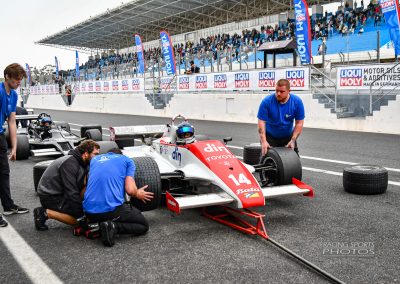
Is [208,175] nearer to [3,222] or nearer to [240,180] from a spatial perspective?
[240,180]

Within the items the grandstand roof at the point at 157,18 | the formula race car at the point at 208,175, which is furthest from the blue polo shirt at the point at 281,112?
the grandstand roof at the point at 157,18

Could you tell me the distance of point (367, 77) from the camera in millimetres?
13016

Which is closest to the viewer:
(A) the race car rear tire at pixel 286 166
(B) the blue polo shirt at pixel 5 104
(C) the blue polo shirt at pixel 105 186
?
(C) the blue polo shirt at pixel 105 186

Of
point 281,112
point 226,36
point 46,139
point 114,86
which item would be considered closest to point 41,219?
point 281,112

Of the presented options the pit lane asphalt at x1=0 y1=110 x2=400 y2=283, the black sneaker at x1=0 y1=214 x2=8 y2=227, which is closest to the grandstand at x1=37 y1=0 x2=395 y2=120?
the pit lane asphalt at x1=0 y1=110 x2=400 y2=283

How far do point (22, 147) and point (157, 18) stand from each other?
3316 centimetres

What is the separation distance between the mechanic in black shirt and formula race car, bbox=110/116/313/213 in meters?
0.63

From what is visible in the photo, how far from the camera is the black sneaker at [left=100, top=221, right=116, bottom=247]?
14.0 feet

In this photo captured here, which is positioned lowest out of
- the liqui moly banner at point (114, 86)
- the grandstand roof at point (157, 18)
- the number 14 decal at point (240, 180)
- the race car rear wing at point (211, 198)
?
the race car rear wing at point (211, 198)

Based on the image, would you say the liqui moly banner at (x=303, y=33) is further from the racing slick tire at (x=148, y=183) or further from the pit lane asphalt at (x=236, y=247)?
the racing slick tire at (x=148, y=183)

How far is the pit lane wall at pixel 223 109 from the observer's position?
12.8 meters

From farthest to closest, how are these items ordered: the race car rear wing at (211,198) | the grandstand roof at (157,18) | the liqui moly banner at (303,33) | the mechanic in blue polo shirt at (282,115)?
1. the grandstand roof at (157,18)
2. the liqui moly banner at (303,33)
3. the mechanic in blue polo shirt at (282,115)
4. the race car rear wing at (211,198)

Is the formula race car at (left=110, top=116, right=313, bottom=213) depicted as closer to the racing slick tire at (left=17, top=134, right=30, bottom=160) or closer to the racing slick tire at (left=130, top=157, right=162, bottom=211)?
the racing slick tire at (left=130, top=157, right=162, bottom=211)

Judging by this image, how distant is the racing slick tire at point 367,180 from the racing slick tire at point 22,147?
6.83 m
